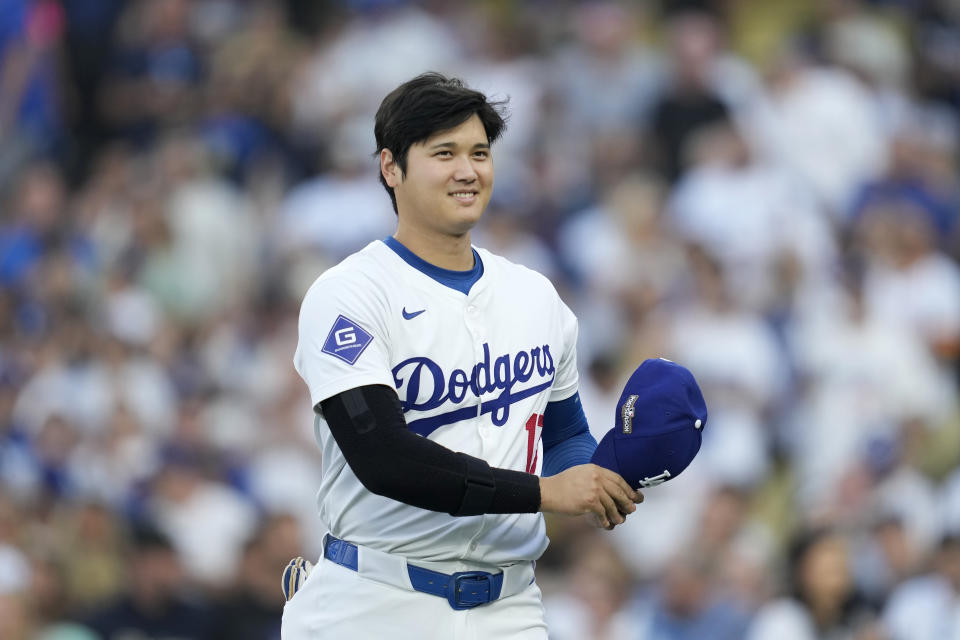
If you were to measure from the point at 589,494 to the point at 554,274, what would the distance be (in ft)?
20.0

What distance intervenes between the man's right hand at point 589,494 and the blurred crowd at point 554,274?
332cm

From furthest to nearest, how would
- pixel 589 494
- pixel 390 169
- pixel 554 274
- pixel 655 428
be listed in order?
pixel 554 274, pixel 390 169, pixel 655 428, pixel 589 494

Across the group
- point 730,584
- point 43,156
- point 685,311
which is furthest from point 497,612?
point 43,156

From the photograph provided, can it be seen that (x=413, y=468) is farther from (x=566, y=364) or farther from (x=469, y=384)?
(x=566, y=364)

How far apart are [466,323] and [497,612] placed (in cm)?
73

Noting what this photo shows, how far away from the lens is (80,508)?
9070mm

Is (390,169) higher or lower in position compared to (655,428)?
higher

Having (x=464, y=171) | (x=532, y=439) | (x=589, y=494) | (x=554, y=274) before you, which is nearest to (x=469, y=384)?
(x=532, y=439)

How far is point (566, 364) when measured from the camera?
13.2 ft

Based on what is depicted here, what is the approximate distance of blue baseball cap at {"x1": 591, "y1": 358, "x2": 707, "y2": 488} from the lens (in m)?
3.63

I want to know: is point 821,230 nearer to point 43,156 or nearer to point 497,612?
point 497,612

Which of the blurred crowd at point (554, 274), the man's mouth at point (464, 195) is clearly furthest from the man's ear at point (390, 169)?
the blurred crowd at point (554, 274)

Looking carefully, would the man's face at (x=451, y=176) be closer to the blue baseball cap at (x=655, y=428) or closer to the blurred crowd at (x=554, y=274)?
the blue baseball cap at (x=655, y=428)

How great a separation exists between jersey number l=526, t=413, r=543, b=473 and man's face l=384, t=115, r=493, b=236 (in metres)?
0.54
